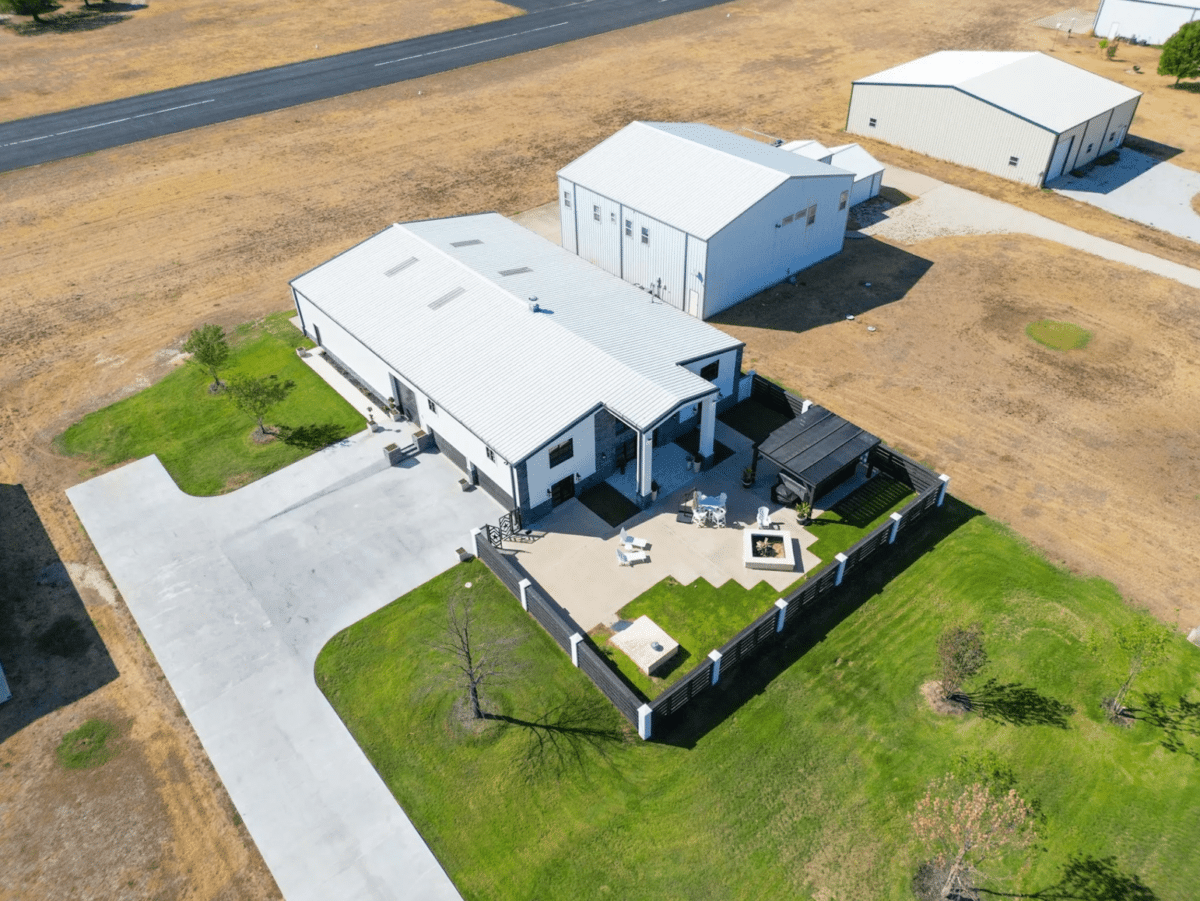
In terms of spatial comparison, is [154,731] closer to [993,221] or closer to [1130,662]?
[1130,662]

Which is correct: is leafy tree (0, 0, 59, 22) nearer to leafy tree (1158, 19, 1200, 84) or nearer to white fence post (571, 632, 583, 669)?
white fence post (571, 632, 583, 669)

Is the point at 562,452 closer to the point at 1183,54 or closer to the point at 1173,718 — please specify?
the point at 1173,718

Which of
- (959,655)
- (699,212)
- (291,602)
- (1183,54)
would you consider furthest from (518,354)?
(1183,54)

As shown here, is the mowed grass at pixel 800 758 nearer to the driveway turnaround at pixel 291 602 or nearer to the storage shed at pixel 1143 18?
the driveway turnaround at pixel 291 602

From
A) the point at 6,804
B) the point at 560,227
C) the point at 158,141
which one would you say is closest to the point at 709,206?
the point at 560,227

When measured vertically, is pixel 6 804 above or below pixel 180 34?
below

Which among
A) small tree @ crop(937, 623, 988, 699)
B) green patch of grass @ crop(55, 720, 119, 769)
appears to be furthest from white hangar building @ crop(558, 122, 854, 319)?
green patch of grass @ crop(55, 720, 119, 769)

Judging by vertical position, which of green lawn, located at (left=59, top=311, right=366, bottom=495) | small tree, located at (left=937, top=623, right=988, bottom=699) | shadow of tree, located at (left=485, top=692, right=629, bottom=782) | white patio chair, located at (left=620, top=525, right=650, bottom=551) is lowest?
shadow of tree, located at (left=485, top=692, right=629, bottom=782)
